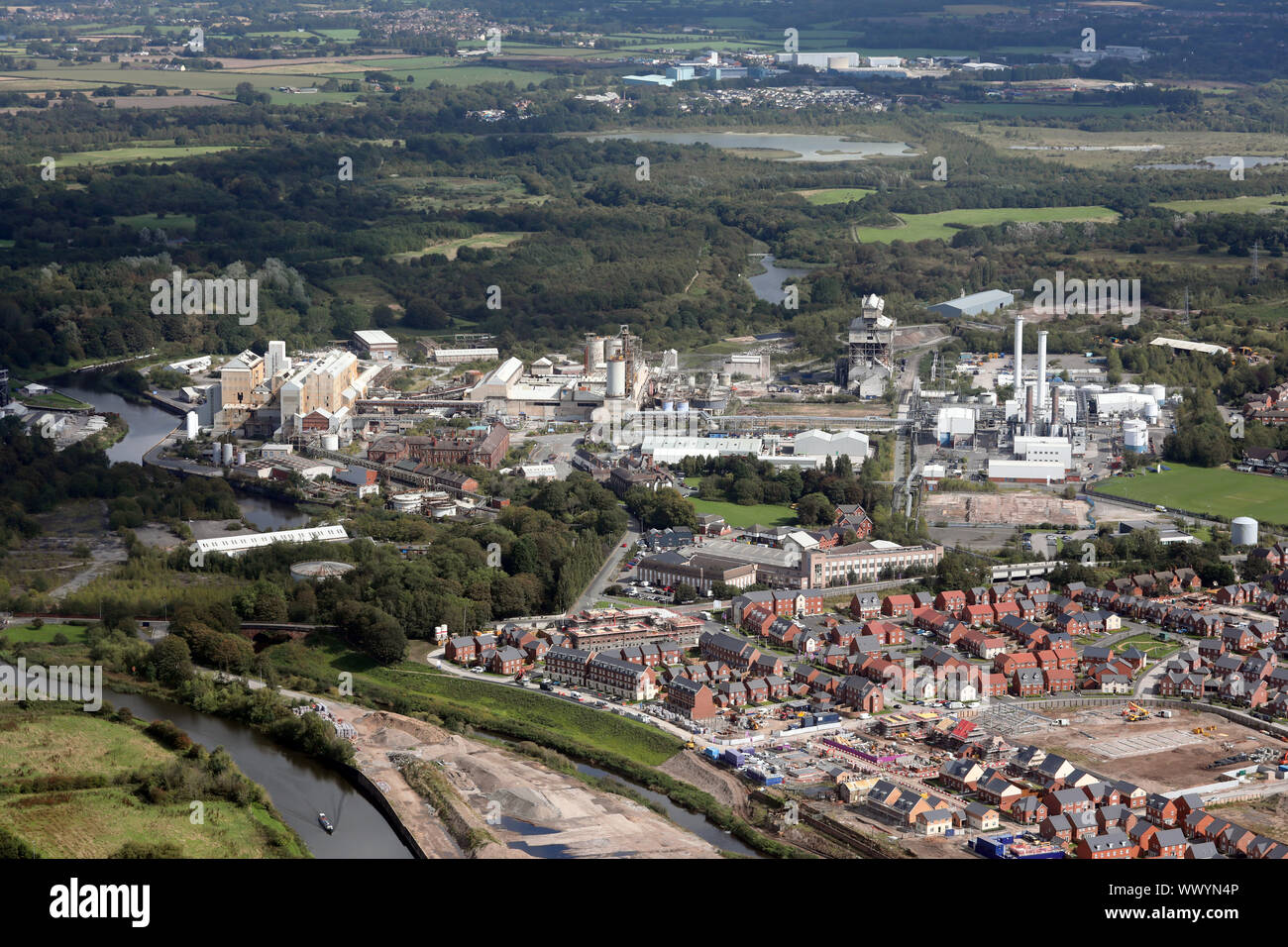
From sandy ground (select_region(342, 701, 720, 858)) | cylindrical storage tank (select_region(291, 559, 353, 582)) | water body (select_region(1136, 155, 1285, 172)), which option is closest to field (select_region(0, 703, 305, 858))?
sandy ground (select_region(342, 701, 720, 858))

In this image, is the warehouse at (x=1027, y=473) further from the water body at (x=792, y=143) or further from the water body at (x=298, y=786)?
the water body at (x=792, y=143)

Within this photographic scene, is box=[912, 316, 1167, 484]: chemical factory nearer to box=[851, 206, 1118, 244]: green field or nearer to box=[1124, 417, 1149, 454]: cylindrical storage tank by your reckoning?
box=[1124, 417, 1149, 454]: cylindrical storage tank

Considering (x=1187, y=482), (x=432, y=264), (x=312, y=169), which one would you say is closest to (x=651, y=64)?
(x=312, y=169)

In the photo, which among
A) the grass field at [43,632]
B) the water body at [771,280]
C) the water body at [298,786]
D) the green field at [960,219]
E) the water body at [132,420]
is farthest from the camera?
the green field at [960,219]

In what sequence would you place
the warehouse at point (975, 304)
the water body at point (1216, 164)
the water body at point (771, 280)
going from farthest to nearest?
the water body at point (1216, 164) < the water body at point (771, 280) < the warehouse at point (975, 304)

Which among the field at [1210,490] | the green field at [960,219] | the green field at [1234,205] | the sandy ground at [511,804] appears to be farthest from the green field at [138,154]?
the sandy ground at [511,804]

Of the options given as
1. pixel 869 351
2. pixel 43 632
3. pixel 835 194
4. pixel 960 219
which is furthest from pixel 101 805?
pixel 835 194

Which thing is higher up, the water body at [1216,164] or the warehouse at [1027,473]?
the water body at [1216,164]

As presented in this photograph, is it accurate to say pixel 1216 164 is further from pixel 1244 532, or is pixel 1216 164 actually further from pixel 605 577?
pixel 605 577
